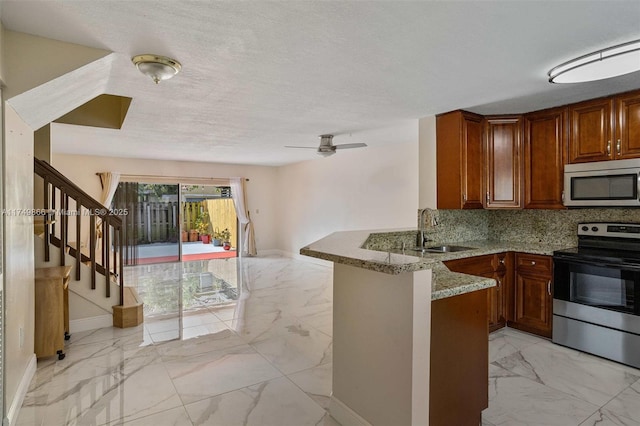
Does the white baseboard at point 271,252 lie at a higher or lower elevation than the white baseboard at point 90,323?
higher

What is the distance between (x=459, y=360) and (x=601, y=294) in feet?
6.93

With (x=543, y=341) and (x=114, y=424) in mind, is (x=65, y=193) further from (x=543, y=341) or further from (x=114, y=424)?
(x=543, y=341)

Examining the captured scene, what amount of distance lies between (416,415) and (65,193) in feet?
12.7

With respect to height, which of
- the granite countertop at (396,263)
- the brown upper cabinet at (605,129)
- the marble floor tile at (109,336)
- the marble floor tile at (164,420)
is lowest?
the marble floor tile at (164,420)

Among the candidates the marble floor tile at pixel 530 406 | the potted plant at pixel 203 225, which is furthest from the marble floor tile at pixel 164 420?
the potted plant at pixel 203 225

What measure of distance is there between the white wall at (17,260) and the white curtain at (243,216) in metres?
6.06

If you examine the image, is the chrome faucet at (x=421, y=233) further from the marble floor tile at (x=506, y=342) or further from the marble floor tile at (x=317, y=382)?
the marble floor tile at (x=317, y=382)

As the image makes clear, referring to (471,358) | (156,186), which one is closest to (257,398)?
A: (471,358)

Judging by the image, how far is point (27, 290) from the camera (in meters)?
2.54

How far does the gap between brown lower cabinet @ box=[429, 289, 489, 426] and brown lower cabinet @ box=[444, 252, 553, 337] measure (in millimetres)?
1412

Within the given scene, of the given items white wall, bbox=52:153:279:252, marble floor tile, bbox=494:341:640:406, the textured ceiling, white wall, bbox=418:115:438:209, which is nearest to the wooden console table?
the textured ceiling

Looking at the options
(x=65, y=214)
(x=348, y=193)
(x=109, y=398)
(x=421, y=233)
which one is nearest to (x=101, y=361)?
(x=109, y=398)

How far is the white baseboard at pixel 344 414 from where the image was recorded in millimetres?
1995

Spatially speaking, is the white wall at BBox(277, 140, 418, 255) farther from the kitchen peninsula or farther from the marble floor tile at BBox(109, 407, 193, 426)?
the marble floor tile at BBox(109, 407, 193, 426)
